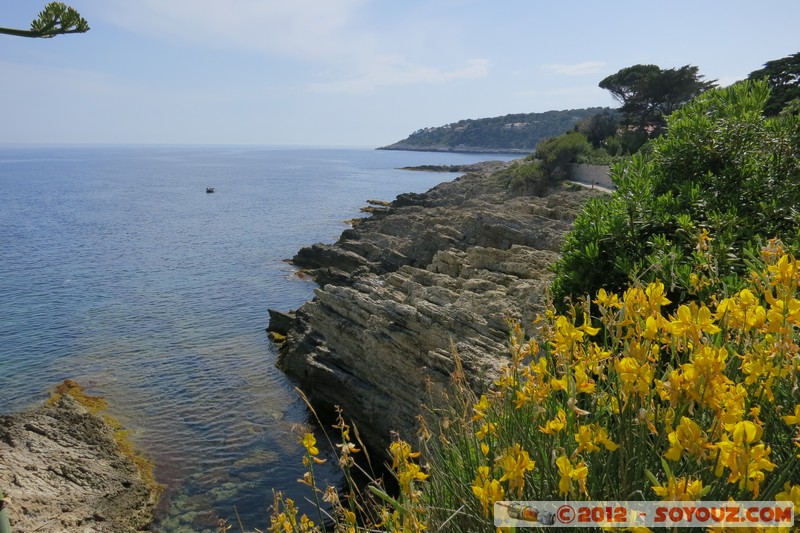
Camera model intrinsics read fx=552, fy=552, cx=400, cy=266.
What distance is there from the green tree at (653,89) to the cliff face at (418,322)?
1367 inches

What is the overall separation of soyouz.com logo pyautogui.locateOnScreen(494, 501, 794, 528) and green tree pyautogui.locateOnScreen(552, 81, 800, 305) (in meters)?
4.35

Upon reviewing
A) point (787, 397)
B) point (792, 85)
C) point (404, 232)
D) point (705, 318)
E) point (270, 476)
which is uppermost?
point (792, 85)

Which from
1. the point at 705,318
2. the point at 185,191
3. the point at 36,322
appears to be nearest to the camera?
the point at 705,318

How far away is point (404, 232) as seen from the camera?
3753cm

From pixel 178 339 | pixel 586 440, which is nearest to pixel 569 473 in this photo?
pixel 586 440

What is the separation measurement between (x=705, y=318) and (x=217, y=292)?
31.0 metres

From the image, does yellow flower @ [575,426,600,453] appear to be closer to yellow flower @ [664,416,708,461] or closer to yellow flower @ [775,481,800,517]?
yellow flower @ [664,416,708,461]

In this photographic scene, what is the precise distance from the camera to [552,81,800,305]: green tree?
7.16 m

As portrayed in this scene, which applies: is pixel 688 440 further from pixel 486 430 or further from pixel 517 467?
pixel 486 430

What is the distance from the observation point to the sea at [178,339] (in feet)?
47.9

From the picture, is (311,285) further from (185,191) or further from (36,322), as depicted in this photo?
(185,191)

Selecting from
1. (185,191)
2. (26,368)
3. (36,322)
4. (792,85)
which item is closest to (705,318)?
(26,368)

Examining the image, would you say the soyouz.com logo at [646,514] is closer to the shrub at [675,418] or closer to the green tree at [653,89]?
the shrub at [675,418]

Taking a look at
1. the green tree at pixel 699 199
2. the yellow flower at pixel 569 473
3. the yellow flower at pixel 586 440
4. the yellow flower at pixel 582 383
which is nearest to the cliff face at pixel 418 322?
the green tree at pixel 699 199
